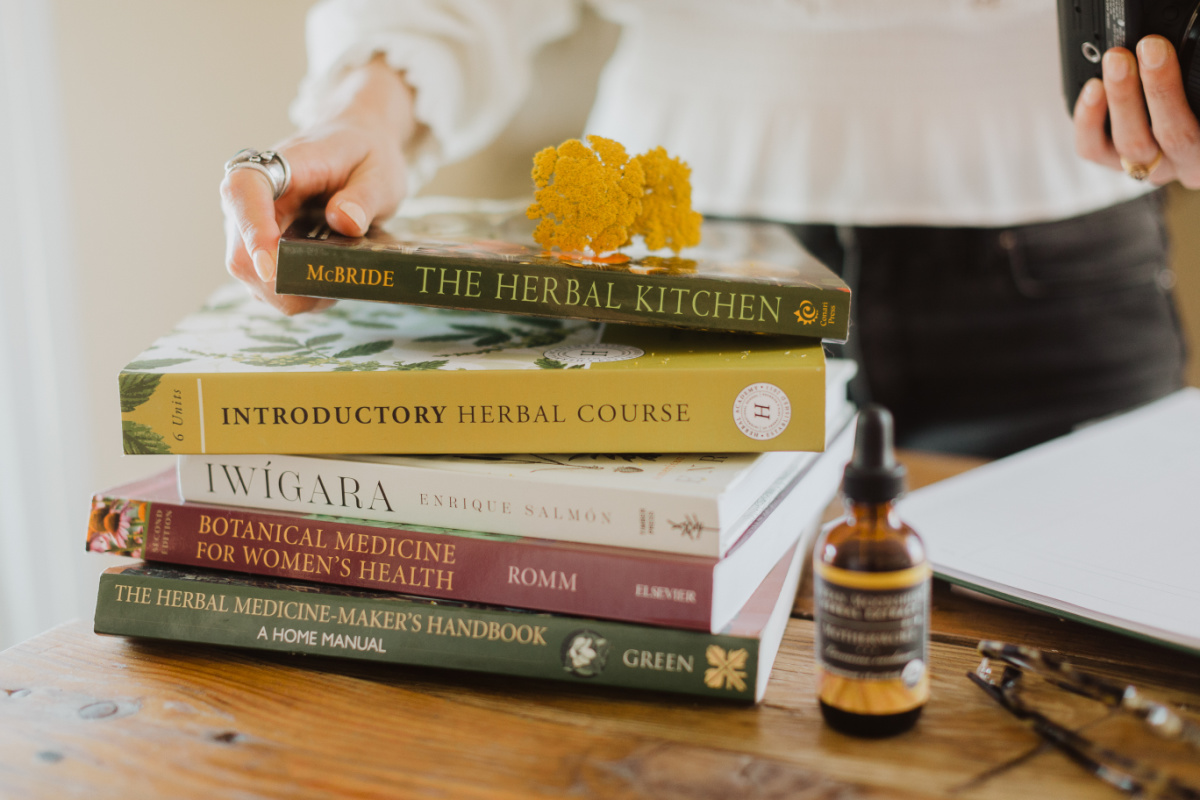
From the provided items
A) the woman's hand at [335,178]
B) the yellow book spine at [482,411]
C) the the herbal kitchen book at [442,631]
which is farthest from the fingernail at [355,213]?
the the herbal kitchen book at [442,631]

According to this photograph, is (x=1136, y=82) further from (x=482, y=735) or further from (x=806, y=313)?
(x=482, y=735)

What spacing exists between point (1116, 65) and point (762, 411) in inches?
14.0

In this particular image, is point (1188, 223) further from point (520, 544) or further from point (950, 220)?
point (520, 544)

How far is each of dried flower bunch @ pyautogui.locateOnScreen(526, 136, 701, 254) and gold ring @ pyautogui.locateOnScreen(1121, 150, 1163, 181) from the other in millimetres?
366

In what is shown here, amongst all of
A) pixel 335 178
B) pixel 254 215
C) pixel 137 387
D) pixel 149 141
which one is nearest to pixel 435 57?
pixel 335 178

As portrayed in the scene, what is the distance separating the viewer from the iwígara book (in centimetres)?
44

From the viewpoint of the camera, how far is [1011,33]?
0.87m

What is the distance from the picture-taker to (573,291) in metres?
0.49

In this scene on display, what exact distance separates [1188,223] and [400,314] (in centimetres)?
157

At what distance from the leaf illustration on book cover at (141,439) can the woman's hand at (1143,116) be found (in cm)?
64

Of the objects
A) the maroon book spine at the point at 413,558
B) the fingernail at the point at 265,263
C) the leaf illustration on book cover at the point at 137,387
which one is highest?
the fingernail at the point at 265,263

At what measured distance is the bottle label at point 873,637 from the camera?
0.38 m

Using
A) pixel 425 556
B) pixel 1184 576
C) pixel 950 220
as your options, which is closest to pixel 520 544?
pixel 425 556

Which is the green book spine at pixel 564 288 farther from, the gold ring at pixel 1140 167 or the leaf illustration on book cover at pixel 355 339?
the gold ring at pixel 1140 167
